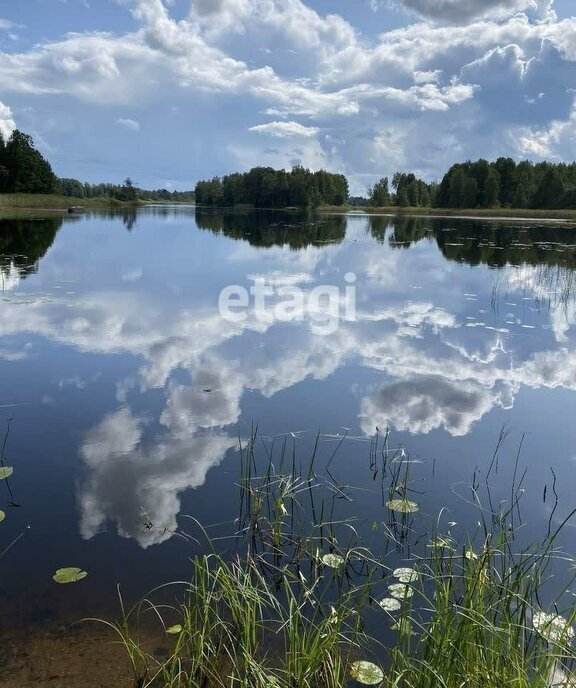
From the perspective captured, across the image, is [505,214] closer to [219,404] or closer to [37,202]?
[37,202]

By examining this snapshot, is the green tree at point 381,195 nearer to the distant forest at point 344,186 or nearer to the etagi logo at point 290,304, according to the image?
the distant forest at point 344,186

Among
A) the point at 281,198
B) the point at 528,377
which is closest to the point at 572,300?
the point at 528,377

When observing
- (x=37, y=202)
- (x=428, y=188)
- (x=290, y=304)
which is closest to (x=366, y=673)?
(x=290, y=304)

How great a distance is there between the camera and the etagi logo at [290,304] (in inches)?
520

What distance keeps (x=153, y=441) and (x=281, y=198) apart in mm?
132563

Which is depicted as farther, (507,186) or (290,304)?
(507,186)

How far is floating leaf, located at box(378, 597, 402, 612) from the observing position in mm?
3809

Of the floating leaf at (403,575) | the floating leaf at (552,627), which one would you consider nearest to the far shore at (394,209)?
the floating leaf at (403,575)

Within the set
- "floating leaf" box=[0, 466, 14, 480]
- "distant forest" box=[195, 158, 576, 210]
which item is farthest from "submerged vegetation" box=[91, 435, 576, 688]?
"distant forest" box=[195, 158, 576, 210]

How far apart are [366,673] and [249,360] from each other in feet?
22.3

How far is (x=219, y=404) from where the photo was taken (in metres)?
7.64

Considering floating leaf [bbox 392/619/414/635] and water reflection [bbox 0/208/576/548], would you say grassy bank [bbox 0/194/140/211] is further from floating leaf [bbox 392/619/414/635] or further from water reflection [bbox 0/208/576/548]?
floating leaf [bbox 392/619/414/635]

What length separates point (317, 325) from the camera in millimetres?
12656

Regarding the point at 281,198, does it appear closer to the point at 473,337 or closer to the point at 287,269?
the point at 287,269
